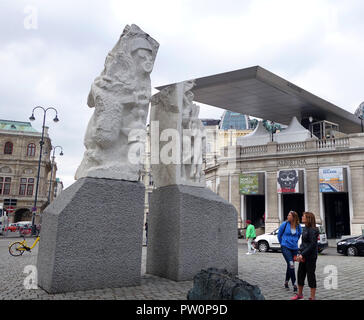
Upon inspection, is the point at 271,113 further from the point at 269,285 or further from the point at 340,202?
the point at 269,285

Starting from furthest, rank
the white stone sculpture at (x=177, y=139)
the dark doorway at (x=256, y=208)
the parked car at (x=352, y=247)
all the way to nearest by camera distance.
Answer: the dark doorway at (x=256, y=208) < the parked car at (x=352, y=247) < the white stone sculpture at (x=177, y=139)

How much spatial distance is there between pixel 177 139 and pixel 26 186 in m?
56.7

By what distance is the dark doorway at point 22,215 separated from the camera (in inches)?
2263

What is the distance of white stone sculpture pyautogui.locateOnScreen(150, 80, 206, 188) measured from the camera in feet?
27.2

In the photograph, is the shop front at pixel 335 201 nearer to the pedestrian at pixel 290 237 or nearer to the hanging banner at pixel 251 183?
the hanging banner at pixel 251 183

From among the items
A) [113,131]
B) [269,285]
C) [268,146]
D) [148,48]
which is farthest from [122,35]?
[268,146]

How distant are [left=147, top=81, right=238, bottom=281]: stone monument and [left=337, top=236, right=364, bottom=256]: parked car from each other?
11743 mm

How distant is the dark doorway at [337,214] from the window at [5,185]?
4994 cm

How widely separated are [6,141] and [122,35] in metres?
58.4

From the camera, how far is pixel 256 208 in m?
32.7

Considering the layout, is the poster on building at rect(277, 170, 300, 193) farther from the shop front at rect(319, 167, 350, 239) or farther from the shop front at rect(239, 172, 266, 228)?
the shop front at rect(319, 167, 350, 239)

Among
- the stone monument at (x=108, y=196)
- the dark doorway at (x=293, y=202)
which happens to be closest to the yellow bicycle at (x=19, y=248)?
the stone monument at (x=108, y=196)

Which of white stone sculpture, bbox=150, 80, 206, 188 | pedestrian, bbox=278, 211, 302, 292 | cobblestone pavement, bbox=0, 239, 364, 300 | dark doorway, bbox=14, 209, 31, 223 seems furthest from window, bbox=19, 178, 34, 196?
pedestrian, bbox=278, 211, 302, 292
